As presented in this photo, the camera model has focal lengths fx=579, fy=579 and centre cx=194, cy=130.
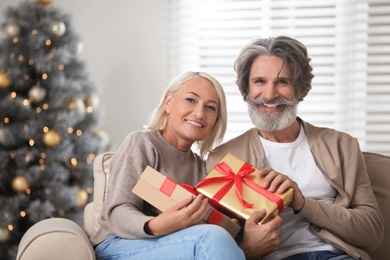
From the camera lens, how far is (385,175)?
2.40 meters

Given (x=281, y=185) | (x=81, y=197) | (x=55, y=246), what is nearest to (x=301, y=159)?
(x=281, y=185)

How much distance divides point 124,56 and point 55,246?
2288 millimetres

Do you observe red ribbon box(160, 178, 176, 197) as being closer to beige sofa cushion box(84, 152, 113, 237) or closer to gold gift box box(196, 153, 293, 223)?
gold gift box box(196, 153, 293, 223)

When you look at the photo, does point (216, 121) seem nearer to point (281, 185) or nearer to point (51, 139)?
point (281, 185)

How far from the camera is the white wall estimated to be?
13.0 ft

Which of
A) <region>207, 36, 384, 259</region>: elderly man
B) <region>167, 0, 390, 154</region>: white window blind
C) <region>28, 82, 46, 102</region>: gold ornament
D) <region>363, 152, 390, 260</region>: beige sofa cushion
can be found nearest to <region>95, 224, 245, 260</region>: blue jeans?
A: <region>207, 36, 384, 259</region>: elderly man

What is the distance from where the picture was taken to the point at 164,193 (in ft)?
6.18

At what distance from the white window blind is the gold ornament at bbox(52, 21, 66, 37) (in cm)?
86

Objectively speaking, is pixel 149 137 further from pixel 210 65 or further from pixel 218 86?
pixel 210 65

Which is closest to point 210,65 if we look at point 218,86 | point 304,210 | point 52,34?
point 52,34

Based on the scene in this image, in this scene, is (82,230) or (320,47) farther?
(320,47)

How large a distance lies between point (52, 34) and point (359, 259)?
2130 millimetres

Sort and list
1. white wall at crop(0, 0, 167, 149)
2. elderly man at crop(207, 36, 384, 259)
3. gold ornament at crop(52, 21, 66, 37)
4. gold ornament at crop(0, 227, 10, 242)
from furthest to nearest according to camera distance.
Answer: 1. white wall at crop(0, 0, 167, 149)
2. gold ornament at crop(52, 21, 66, 37)
3. gold ornament at crop(0, 227, 10, 242)
4. elderly man at crop(207, 36, 384, 259)

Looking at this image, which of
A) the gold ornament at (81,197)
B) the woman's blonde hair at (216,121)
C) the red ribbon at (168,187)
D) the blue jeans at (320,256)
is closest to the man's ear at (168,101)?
the woman's blonde hair at (216,121)
